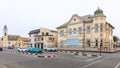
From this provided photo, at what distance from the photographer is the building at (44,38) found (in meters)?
87.4

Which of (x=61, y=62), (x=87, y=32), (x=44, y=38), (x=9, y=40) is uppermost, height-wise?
(x=87, y=32)

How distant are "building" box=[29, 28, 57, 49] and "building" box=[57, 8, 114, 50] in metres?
11.5

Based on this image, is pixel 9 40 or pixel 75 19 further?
pixel 9 40

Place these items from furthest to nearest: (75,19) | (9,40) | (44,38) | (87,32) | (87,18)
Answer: (9,40) < (44,38) < (75,19) < (87,18) < (87,32)

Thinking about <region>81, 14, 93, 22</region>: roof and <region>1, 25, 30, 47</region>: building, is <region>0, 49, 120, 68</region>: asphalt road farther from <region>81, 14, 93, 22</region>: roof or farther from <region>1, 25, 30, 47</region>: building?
<region>1, 25, 30, 47</region>: building

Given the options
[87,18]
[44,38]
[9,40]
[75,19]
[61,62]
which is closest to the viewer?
[61,62]

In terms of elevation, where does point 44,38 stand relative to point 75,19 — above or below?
below

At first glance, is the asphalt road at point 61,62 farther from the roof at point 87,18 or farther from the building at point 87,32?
the roof at point 87,18

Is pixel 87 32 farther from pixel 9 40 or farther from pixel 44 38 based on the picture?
pixel 9 40

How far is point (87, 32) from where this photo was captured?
64938 millimetres

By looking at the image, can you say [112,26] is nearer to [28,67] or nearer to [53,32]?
[53,32]

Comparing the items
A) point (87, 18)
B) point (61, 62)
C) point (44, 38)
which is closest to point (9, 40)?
point (44, 38)

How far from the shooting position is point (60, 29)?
75.9 metres

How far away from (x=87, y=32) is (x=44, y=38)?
2695 centimetres
